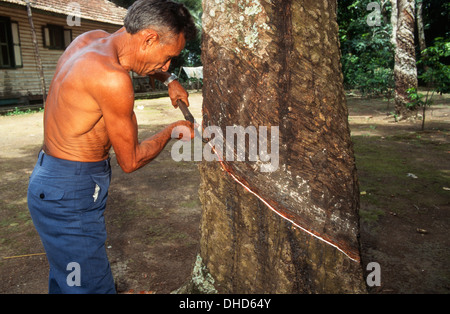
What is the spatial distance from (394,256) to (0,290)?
2.94 metres

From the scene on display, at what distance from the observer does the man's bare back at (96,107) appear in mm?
1594

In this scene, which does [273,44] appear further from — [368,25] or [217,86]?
[368,25]

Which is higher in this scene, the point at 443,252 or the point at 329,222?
the point at 329,222

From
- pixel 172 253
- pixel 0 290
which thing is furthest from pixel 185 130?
→ pixel 0 290

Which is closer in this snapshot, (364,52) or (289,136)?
(289,136)

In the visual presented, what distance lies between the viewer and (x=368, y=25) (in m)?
15.1

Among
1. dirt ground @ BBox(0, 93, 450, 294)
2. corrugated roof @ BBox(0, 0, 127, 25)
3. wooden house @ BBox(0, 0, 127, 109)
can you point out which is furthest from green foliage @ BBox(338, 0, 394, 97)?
wooden house @ BBox(0, 0, 127, 109)

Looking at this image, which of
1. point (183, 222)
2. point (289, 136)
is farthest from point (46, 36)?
point (289, 136)

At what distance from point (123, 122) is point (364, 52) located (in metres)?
13.9

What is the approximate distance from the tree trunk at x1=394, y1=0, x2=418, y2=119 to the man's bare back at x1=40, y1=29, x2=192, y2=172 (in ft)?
25.8

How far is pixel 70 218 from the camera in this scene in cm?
173

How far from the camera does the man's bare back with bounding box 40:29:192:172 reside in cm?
159

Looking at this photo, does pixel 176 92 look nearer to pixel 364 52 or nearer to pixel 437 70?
pixel 437 70

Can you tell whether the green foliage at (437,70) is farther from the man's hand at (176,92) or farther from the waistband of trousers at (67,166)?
the waistband of trousers at (67,166)
